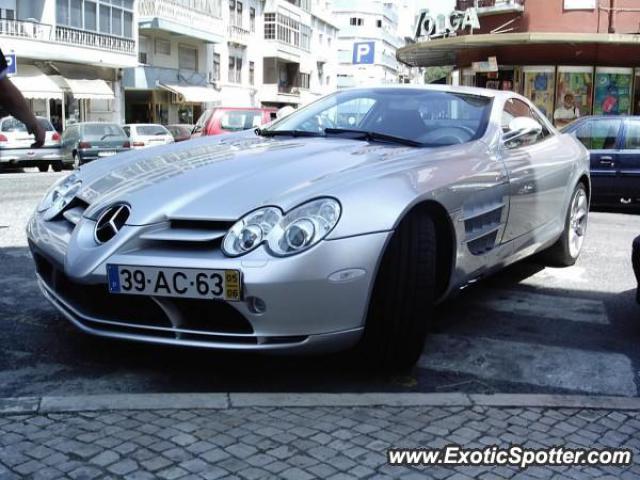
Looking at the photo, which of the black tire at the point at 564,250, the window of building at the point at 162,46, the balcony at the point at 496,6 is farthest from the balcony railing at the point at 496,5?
the window of building at the point at 162,46

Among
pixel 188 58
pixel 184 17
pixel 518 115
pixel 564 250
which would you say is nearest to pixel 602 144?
pixel 564 250

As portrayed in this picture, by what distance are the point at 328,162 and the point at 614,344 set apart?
194 cm

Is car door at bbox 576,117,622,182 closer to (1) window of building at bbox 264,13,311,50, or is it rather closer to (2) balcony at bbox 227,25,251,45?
(2) balcony at bbox 227,25,251,45

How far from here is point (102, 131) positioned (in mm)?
20812

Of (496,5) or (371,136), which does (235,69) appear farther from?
(371,136)

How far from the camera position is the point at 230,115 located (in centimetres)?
1562

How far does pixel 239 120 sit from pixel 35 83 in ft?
51.7

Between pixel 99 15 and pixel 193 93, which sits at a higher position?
pixel 99 15

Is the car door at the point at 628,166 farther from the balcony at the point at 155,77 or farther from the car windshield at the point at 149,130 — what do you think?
the balcony at the point at 155,77

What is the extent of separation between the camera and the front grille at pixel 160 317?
10.4 feet

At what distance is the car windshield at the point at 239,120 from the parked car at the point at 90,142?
5524 mm

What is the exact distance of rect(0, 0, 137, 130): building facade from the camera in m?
Answer: 28.0

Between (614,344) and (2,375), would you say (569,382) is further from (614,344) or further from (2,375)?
(2,375)

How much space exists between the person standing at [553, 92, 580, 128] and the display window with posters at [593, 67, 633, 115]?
55 centimetres
